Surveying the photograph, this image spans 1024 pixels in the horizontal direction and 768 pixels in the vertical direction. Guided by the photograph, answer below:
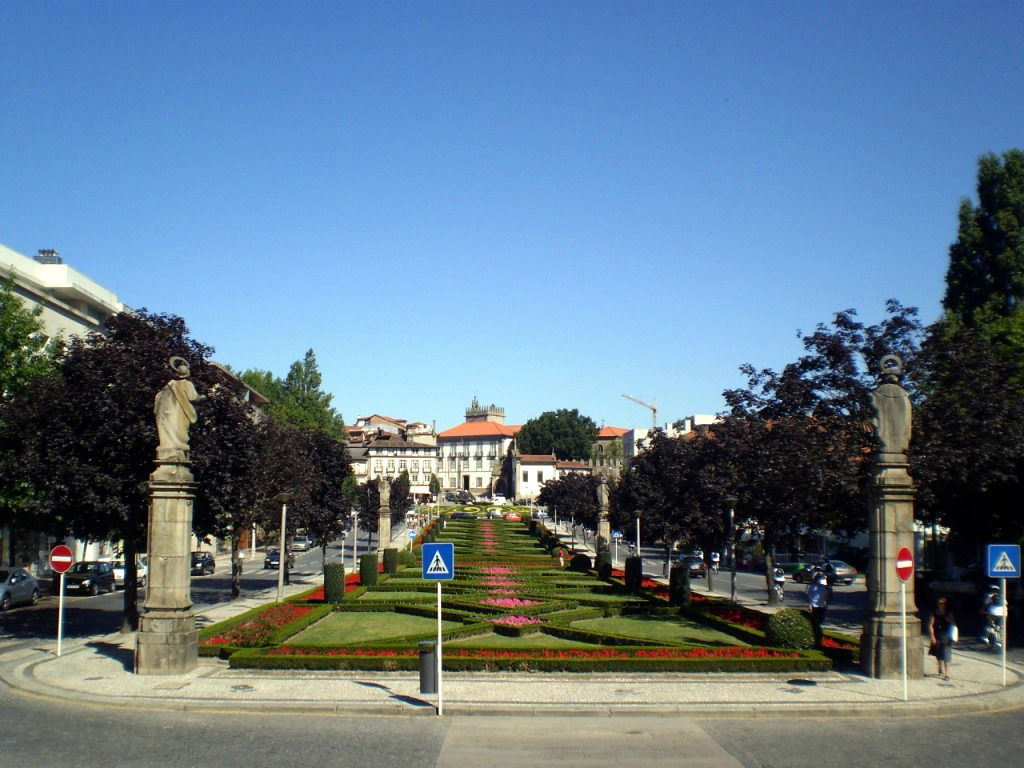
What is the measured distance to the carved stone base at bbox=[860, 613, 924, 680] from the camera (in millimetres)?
19234

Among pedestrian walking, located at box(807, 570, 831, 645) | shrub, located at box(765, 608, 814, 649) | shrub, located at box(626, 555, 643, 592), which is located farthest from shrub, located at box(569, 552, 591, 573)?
shrub, located at box(765, 608, 814, 649)

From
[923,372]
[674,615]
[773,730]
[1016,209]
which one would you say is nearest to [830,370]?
[923,372]

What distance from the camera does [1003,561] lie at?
64.1 feet

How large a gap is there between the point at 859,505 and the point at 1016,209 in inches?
1067

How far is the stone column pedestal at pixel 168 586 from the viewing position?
1947 cm

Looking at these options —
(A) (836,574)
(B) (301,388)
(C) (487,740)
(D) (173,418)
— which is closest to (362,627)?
(D) (173,418)

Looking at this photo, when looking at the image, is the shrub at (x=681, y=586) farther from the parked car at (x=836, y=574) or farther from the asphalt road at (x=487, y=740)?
the parked car at (x=836, y=574)

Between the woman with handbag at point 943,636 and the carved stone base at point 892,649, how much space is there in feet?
1.23

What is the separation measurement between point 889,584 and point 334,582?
19277 millimetres

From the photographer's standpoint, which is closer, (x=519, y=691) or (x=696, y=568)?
(x=519, y=691)

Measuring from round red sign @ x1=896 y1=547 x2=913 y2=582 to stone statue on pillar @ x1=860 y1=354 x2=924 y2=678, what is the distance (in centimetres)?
70

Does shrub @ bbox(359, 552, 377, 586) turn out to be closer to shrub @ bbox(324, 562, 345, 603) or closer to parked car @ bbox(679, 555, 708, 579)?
shrub @ bbox(324, 562, 345, 603)

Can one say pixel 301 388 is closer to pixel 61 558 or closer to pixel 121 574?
pixel 121 574

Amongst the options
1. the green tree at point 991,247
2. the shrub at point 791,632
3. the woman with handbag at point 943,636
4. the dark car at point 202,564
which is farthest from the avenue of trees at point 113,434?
the green tree at point 991,247
